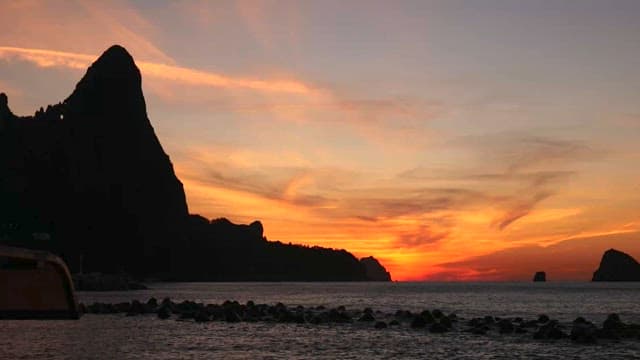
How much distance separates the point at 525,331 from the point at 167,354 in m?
32.1

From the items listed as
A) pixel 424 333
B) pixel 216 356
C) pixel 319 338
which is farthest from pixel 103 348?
pixel 424 333

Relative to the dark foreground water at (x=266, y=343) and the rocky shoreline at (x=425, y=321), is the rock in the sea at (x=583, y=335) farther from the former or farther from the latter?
the dark foreground water at (x=266, y=343)

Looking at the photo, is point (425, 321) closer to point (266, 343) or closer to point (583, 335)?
point (583, 335)

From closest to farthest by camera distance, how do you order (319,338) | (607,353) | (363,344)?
(607,353), (363,344), (319,338)

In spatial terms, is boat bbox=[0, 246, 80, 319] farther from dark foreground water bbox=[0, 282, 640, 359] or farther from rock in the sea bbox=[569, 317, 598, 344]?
rock in the sea bbox=[569, 317, 598, 344]

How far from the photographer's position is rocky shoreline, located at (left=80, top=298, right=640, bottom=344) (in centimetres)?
5619

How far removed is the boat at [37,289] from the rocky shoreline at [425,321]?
51767 mm

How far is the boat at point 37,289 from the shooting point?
652cm

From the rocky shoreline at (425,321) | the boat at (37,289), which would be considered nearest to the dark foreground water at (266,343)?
the rocky shoreline at (425,321)

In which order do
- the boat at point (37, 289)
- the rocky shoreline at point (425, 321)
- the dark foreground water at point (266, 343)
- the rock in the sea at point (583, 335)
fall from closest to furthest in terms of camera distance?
the boat at point (37, 289), the dark foreground water at point (266, 343), the rock in the sea at point (583, 335), the rocky shoreline at point (425, 321)

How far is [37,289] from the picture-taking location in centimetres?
694

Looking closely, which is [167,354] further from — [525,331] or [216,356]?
[525,331]

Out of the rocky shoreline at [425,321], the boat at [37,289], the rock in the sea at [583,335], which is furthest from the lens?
the rocky shoreline at [425,321]

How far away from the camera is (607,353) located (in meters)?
46.8
